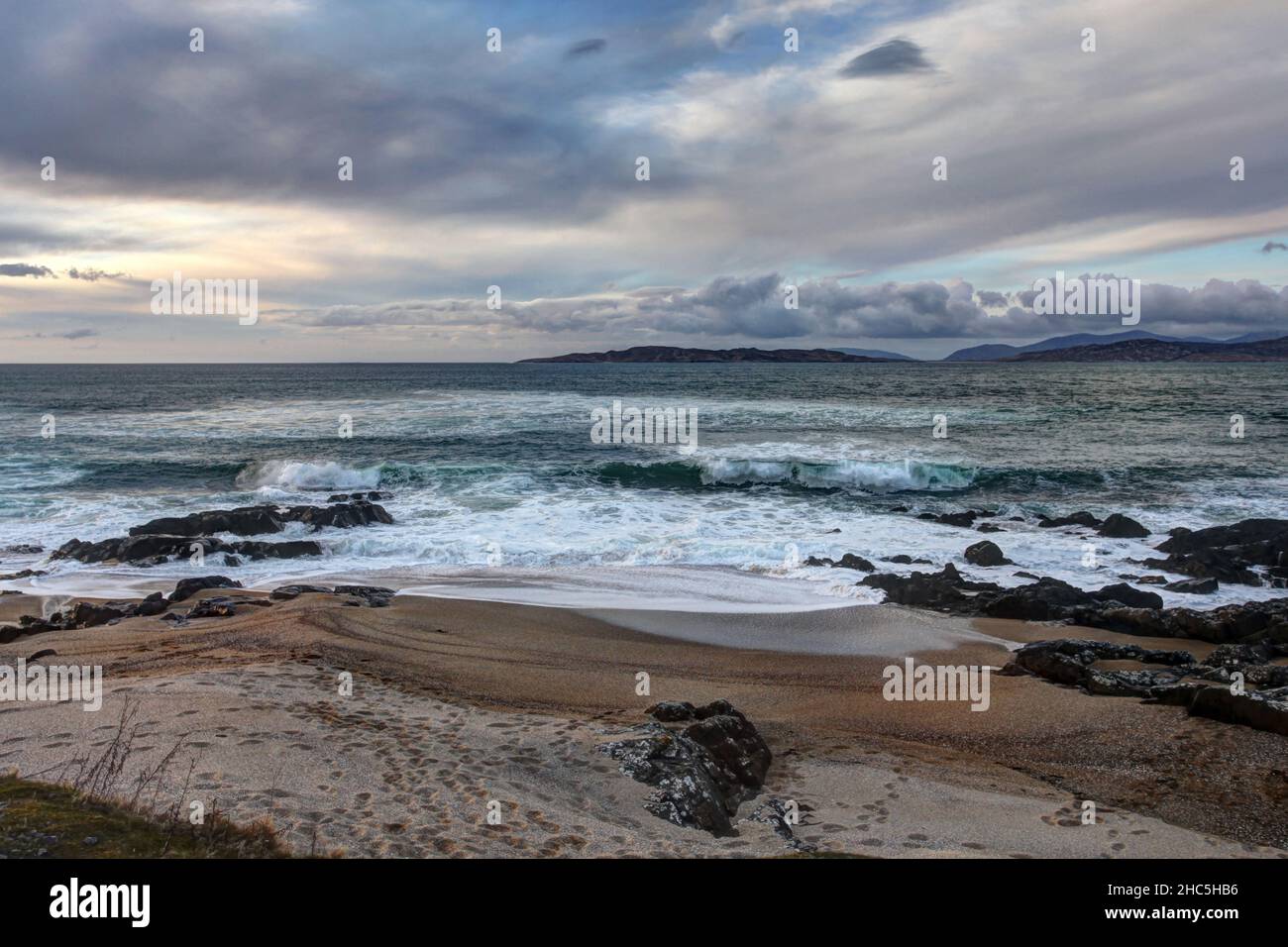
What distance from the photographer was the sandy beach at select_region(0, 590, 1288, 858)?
5.63 m

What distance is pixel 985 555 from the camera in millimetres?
17219

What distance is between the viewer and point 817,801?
662 cm

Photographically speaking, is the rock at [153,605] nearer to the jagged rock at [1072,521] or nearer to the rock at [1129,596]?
the rock at [1129,596]

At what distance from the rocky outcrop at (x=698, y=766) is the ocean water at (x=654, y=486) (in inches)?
256

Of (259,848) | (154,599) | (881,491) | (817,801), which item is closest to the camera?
(259,848)

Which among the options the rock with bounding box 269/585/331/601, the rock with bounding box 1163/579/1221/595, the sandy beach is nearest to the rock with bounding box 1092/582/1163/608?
the rock with bounding box 1163/579/1221/595

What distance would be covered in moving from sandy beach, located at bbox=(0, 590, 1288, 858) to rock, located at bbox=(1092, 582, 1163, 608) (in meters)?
2.14

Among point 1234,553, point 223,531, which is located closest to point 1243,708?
point 1234,553

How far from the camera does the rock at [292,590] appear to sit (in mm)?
13820

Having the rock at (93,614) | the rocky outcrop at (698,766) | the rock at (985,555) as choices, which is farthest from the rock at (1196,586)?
the rock at (93,614)

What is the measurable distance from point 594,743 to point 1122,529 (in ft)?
58.6
